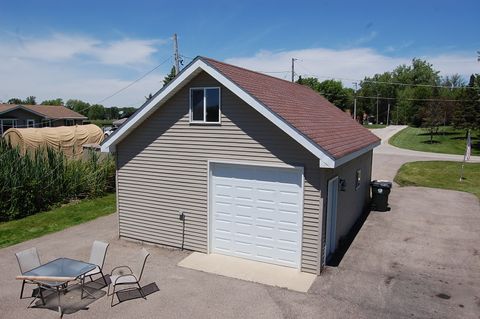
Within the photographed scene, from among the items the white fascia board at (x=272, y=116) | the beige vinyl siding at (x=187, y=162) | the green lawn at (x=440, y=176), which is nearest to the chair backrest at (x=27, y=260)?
the beige vinyl siding at (x=187, y=162)

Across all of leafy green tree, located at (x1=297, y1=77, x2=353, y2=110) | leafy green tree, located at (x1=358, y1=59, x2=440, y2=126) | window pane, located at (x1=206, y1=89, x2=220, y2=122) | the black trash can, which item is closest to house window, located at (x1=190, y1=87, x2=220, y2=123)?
window pane, located at (x1=206, y1=89, x2=220, y2=122)

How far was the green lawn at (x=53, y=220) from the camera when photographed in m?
12.0

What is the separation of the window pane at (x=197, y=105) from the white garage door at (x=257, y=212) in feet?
4.47

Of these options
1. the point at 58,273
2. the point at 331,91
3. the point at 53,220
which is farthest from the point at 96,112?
the point at 58,273

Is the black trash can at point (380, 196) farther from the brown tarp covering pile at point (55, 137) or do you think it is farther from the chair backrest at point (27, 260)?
the brown tarp covering pile at point (55, 137)

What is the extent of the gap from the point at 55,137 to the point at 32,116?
2509cm

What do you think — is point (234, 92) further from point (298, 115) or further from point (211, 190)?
point (211, 190)

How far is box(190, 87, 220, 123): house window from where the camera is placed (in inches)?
385

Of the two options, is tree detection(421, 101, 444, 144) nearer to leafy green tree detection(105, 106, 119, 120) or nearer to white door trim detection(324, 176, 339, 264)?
white door trim detection(324, 176, 339, 264)

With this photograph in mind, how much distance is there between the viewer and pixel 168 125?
1048 cm

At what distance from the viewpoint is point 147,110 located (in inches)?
403

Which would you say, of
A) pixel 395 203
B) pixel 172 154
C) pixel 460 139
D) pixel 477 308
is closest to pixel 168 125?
pixel 172 154

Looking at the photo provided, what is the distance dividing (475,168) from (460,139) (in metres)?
24.8

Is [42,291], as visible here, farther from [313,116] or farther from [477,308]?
[477,308]
